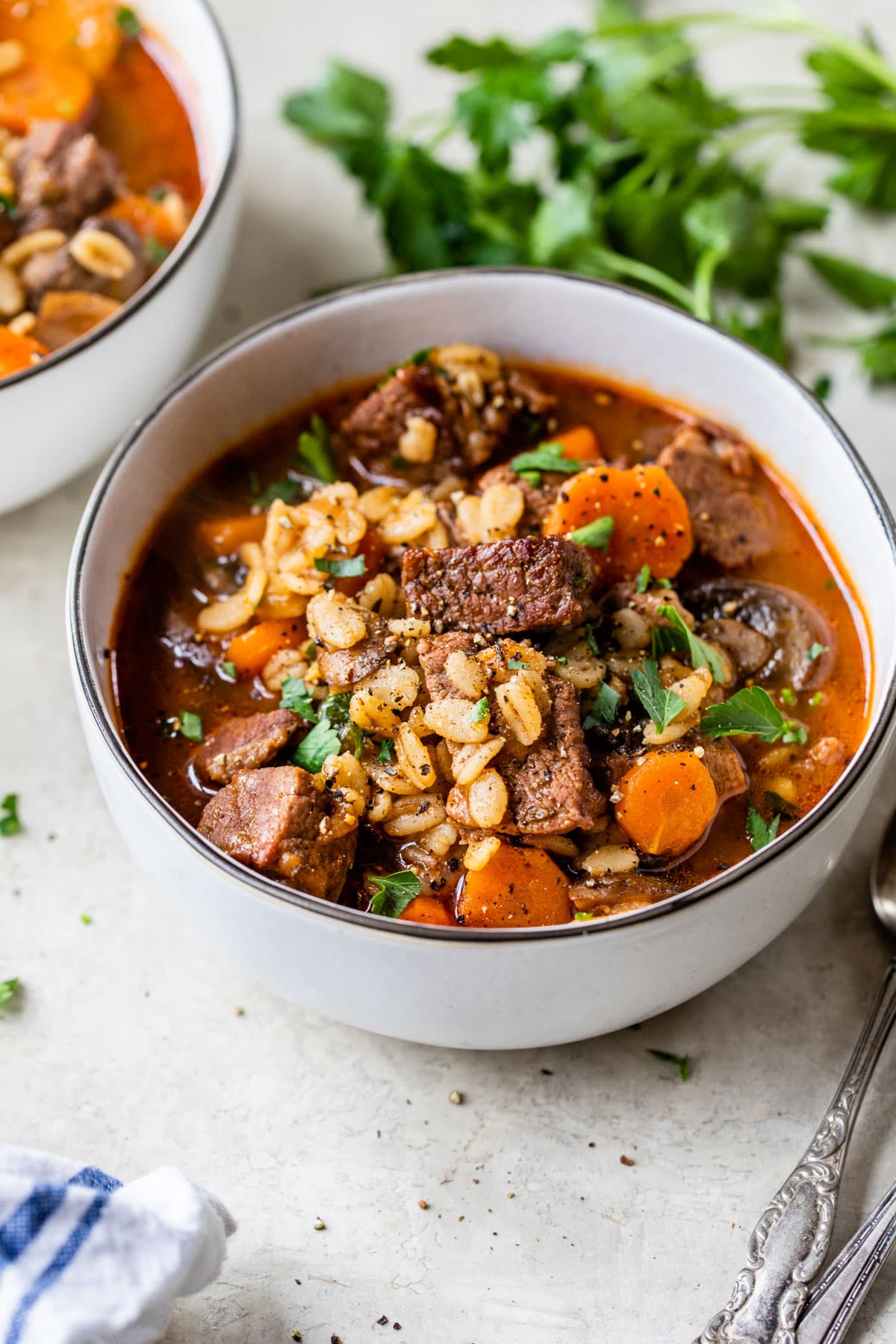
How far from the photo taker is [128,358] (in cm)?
351

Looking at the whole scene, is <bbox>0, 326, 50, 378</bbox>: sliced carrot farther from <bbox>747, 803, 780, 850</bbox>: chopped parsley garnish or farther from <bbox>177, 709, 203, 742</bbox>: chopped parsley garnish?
<bbox>747, 803, 780, 850</bbox>: chopped parsley garnish

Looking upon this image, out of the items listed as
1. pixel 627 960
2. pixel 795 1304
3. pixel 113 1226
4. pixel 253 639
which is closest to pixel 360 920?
pixel 627 960

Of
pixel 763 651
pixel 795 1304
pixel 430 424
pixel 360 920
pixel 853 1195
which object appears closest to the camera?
pixel 360 920

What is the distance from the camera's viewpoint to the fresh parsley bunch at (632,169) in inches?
153

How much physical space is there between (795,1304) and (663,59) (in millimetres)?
3289

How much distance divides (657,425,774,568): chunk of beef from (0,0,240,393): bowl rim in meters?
1.26

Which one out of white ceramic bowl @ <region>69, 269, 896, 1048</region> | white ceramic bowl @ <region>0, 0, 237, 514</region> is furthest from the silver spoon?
white ceramic bowl @ <region>0, 0, 237, 514</region>

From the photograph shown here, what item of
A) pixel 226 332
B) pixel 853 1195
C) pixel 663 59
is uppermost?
pixel 663 59

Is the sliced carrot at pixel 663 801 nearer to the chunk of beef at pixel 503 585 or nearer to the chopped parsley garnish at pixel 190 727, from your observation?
the chunk of beef at pixel 503 585

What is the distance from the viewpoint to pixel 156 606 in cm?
321

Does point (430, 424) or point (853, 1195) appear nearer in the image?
point (853, 1195)

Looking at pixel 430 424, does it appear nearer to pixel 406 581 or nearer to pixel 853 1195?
pixel 406 581

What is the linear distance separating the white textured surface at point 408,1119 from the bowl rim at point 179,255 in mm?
863

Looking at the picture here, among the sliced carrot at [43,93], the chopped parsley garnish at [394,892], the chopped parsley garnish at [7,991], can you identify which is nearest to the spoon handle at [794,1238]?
the chopped parsley garnish at [394,892]
